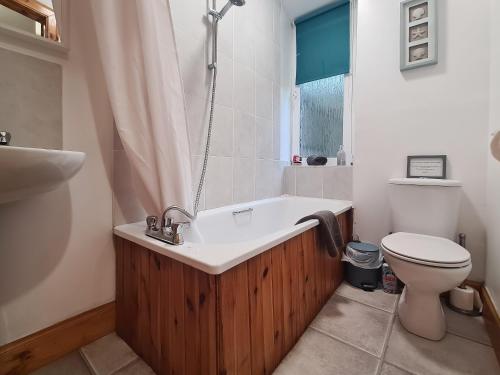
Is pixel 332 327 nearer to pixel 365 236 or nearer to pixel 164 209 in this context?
pixel 365 236

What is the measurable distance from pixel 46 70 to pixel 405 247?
177 centimetres

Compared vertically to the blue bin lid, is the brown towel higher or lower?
higher

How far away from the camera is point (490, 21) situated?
4.53 ft

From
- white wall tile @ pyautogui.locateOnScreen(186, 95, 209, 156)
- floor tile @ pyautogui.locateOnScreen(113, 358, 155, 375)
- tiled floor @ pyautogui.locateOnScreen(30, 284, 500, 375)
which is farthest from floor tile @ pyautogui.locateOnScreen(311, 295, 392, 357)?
white wall tile @ pyautogui.locateOnScreen(186, 95, 209, 156)

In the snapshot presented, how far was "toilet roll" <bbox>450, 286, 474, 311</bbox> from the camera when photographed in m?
1.28

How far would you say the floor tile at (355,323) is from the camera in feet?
3.46

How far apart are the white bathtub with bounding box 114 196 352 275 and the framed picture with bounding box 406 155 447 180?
481mm

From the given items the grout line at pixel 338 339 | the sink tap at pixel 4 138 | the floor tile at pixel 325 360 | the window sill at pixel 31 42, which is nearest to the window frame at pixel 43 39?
the window sill at pixel 31 42

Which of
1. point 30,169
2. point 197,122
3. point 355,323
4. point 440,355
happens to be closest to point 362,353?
point 355,323

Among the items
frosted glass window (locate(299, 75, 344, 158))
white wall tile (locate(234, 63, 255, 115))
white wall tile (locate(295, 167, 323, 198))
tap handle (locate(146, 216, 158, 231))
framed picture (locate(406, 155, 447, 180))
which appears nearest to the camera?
tap handle (locate(146, 216, 158, 231))

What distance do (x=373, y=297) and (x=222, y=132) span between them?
1447mm

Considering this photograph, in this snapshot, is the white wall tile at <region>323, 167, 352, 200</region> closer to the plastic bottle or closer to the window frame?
the plastic bottle

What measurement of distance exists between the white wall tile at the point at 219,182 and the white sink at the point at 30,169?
0.87 meters

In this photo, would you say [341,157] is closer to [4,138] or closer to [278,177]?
[278,177]
